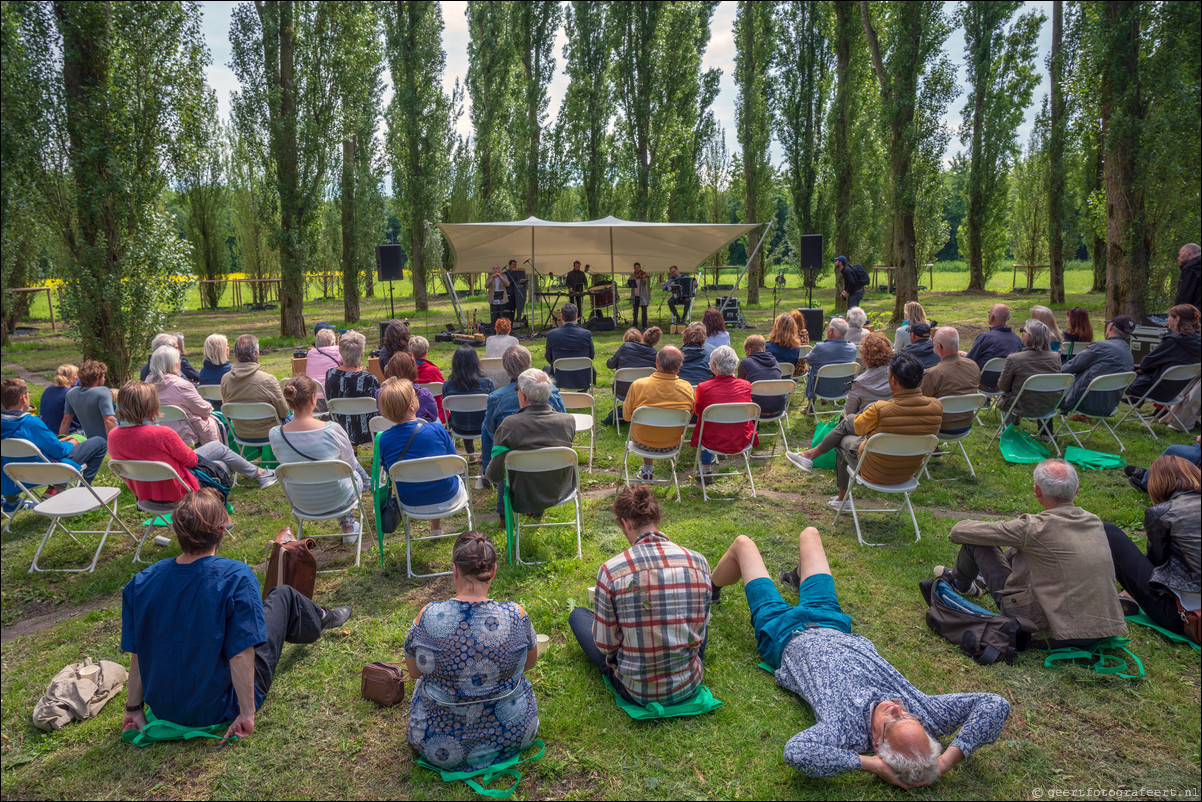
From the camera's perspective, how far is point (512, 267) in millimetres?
15641

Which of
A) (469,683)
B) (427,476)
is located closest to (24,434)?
(427,476)

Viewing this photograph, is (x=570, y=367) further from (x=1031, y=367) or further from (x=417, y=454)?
(x=1031, y=367)

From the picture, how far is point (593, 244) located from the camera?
15734 mm

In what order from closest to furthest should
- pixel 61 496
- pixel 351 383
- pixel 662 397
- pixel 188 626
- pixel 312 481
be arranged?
pixel 188 626 < pixel 312 481 < pixel 61 496 < pixel 662 397 < pixel 351 383

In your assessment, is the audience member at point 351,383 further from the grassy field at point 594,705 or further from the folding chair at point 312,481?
the folding chair at point 312,481

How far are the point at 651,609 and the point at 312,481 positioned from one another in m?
2.47

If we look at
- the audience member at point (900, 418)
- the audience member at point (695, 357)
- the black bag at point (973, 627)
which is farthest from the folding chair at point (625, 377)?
the black bag at point (973, 627)

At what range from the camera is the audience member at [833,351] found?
23.2ft

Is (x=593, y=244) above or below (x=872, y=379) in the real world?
above

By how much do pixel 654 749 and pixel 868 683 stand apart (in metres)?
0.91

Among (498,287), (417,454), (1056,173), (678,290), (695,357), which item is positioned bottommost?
(417,454)

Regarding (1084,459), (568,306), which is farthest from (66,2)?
(1084,459)

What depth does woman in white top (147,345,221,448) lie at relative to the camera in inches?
216

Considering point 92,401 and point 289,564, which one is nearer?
point 289,564
